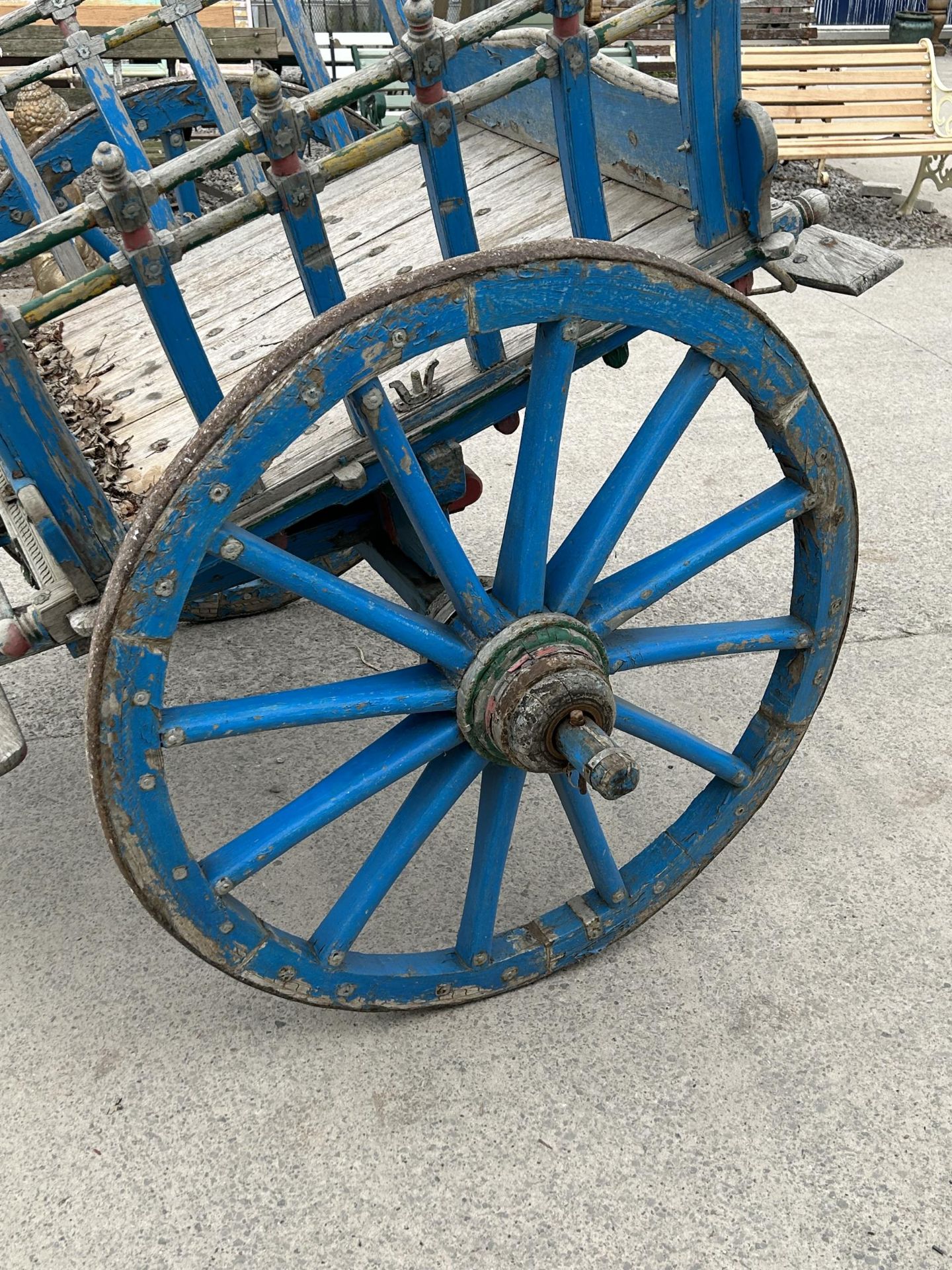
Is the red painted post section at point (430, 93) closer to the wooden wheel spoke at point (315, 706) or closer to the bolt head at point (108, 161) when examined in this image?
the bolt head at point (108, 161)

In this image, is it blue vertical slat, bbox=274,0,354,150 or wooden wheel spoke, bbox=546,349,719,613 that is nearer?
wooden wheel spoke, bbox=546,349,719,613

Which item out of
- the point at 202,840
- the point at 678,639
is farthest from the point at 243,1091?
the point at 678,639

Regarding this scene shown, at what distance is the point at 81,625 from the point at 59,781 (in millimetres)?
1183

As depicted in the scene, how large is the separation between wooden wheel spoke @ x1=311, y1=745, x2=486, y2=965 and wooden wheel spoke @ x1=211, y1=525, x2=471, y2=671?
0.19m

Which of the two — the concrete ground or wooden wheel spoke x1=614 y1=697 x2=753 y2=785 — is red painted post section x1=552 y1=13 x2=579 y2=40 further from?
the concrete ground

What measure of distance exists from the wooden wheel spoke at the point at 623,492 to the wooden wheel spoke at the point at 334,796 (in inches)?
10.8

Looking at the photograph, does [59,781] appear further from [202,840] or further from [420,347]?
[420,347]

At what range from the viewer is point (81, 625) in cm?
157

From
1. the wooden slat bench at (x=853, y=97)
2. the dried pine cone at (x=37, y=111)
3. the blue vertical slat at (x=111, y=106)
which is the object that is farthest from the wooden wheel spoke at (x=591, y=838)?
the wooden slat bench at (x=853, y=97)

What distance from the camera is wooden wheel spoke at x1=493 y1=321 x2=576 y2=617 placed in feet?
5.20

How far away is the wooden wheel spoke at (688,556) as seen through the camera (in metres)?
1.80

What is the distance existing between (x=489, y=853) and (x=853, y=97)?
603cm

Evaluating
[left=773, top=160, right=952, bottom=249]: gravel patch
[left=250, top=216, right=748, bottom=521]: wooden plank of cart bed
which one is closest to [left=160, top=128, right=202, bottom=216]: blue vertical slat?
[left=250, top=216, right=748, bottom=521]: wooden plank of cart bed

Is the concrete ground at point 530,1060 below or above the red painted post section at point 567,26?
below
